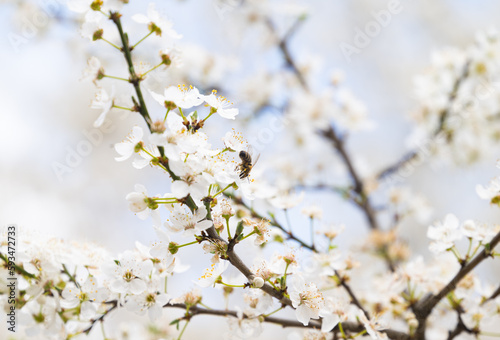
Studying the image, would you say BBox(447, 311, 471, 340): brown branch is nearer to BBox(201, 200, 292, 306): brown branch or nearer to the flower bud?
BBox(201, 200, 292, 306): brown branch

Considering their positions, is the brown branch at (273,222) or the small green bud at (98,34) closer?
the small green bud at (98,34)

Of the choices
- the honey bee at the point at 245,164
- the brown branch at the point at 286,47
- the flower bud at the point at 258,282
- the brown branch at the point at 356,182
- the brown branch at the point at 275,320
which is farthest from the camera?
the brown branch at the point at 286,47

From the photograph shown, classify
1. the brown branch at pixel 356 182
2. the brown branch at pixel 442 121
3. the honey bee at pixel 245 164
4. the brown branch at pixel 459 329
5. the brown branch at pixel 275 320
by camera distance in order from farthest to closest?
1. the brown branch at pixel 356 182
2. the brown branch at pixel 442 121
3. the brown branch at pixel 459 329
4. the brown branch at pixel 275 320
5. the honey bee at pixel 245 164

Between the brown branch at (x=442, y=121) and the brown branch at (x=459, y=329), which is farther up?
the brown branch at (x=442, y=121)

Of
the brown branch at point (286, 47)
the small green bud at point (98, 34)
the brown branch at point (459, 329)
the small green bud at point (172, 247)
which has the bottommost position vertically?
the brown branch at point (459, 329)

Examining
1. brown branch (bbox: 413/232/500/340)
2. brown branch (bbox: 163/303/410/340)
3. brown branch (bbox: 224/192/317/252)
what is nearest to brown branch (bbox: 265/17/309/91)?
brown branch (bbox: 224/192/317/252)

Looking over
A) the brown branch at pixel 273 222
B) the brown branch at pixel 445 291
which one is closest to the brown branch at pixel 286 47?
the brown branch at pixel 273 222

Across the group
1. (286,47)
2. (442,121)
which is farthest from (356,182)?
(286,47)

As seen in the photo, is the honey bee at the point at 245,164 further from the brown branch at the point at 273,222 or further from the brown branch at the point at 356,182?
the brown branch at the point at 356,182

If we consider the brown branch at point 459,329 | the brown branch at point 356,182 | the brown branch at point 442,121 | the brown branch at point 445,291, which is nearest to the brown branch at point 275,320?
the brown branch at point 445,291
